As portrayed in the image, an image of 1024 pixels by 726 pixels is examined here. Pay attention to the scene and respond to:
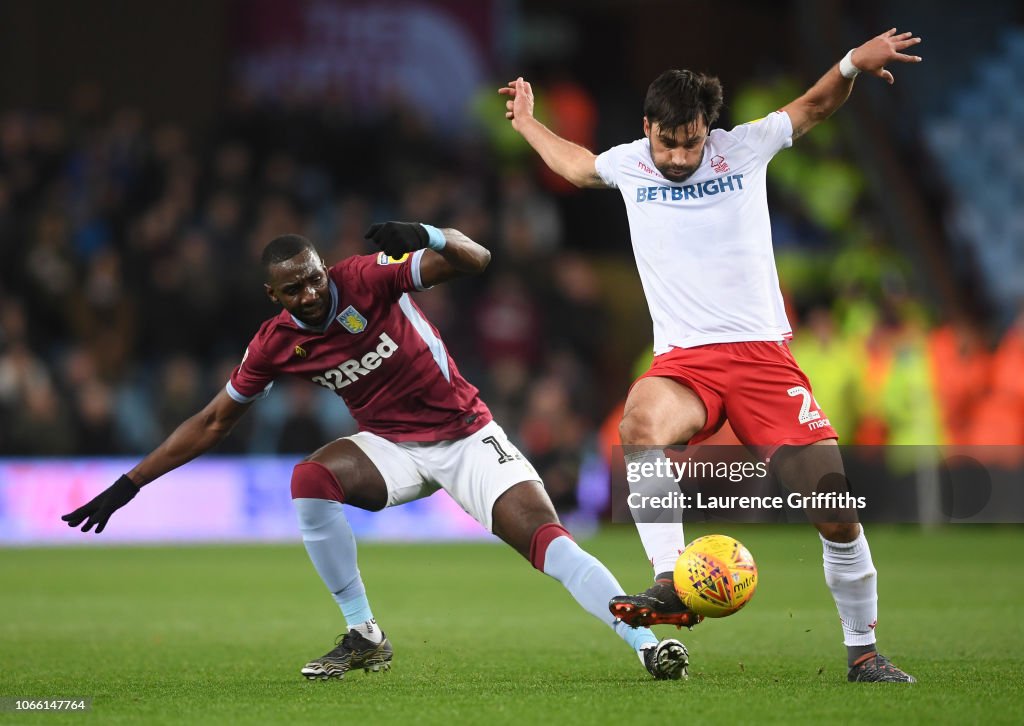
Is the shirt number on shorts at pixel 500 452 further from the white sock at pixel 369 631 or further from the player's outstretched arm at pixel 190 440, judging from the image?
the player's outstretched arm at pixel 190 440

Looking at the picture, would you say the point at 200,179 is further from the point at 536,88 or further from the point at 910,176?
the point at 910,176

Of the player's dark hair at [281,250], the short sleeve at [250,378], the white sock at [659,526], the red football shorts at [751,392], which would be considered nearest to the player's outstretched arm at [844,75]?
the red football shorts at [751,392]

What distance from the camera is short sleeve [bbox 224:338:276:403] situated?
680cm

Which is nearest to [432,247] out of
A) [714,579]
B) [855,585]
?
[714,579]

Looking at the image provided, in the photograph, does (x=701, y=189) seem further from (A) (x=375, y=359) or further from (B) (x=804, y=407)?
(A) (x=375, y=359)

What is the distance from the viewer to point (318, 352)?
6816mm

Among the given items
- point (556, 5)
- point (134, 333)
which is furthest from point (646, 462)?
point (556, 5)

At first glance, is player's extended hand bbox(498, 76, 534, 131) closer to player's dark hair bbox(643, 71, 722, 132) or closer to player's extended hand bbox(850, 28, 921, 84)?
player's dark hair bbox(643, 71, 722, 132)

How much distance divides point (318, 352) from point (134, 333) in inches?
407

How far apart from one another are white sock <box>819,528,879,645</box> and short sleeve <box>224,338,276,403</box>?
2503 mm

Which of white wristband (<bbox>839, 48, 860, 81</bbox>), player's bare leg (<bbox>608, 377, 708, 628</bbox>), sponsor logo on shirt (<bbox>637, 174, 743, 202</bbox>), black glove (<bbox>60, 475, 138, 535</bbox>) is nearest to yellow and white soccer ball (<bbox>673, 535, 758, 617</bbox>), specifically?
player's bare leg (<bbox>608, 377, 708, 628</bbox>)

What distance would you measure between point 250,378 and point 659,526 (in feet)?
6.37

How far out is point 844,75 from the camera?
6.30 metres

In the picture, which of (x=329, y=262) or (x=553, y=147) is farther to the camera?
(x=329, y=262)
